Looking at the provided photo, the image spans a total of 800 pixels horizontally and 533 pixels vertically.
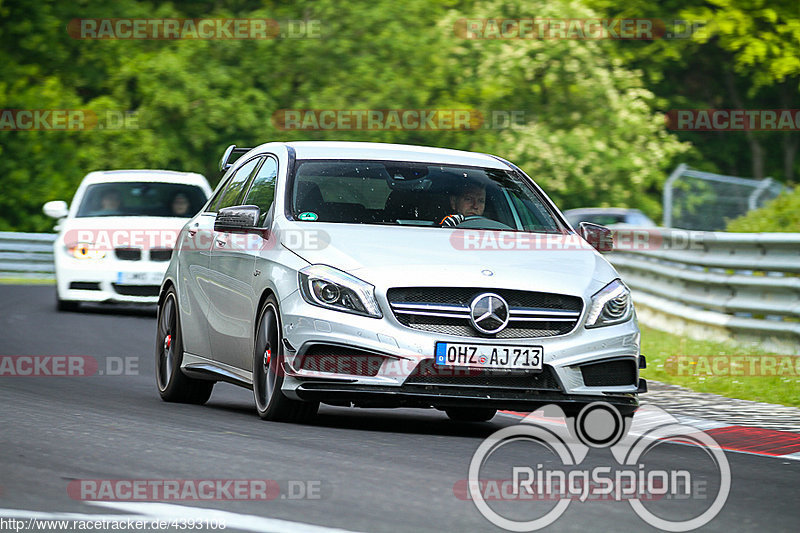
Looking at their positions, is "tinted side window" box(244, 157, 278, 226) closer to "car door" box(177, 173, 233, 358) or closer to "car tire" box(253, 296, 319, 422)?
"car door" box(177, 173, 233, 358)

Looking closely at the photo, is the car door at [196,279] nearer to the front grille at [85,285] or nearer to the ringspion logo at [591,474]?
the ringspion logo at [591,474]

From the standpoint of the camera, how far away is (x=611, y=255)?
76.6 feet

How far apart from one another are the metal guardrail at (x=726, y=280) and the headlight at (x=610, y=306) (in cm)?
549

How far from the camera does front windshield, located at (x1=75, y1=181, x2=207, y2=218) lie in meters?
20.4

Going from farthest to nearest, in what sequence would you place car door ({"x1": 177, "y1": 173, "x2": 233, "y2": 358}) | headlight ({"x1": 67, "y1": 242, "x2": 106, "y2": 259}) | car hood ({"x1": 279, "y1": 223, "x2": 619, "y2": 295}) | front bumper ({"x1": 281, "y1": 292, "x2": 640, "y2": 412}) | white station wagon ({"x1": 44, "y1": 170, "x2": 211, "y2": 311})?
headlight ({"x1": 67, "y1": 242, "x2": 106, "y2": 259}), white station wagon ({"x1": 44, "y1": 170, "x2": 211, "y2": 311}), car door ({"x1": 177, "y1": 173, "x2": 233, "y2": 358}), car hood ({"x1": 279, "y1": 223, "x2": 619, "y2": 295}), front bumper ({"x1": 281, "y1": 292, "x2": 640, "y2": 412})

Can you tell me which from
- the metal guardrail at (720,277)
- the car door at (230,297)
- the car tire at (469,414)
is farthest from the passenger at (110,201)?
the car tire at (469,414)

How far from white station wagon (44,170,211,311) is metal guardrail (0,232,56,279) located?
1138 cm

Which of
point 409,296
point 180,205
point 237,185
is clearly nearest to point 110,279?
point 180,205

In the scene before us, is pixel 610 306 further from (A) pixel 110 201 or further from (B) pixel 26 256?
(B) pixel 26 256

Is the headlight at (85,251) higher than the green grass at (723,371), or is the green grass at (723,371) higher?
the headlight at (85,251)

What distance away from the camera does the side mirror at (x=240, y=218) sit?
9.40 m

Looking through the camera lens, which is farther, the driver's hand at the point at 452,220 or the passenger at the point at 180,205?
the passenger at the point at 180,205

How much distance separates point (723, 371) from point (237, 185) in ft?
15.3

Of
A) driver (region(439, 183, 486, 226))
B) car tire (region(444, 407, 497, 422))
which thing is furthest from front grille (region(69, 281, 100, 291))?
driver (region(439, 183, 486, 226))
